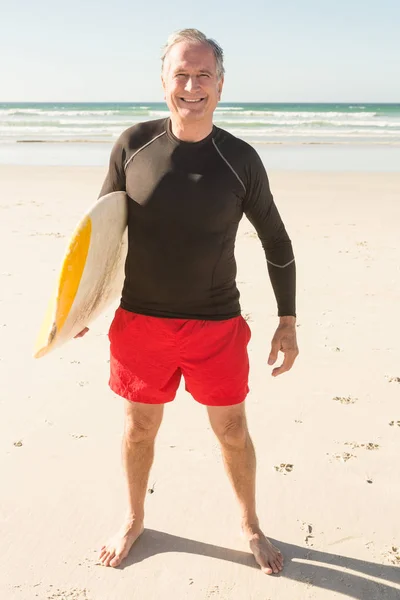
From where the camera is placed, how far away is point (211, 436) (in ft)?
11.4

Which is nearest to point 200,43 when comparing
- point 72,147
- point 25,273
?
point 25,273

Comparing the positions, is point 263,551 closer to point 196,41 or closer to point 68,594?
point 68,594

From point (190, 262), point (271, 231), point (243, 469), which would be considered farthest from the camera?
point (243, 469)

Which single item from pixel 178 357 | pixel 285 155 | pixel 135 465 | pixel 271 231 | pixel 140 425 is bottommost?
pixel 285 155

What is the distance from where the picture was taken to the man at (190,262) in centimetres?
230

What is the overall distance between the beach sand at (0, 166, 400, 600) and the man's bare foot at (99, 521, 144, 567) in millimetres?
36

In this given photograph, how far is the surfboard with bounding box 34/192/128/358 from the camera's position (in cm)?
238

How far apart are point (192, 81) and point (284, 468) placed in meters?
1.89

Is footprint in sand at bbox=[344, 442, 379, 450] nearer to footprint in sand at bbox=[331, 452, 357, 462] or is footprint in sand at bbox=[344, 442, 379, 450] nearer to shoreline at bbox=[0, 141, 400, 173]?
footprint in sand at bbox=[331, 452, 357, 462]

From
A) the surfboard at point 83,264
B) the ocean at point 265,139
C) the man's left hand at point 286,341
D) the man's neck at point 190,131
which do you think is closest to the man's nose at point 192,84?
the man's neck at point 190,131

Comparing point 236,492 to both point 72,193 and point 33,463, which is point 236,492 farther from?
point 72,193

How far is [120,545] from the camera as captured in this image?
Answer: 104 inches

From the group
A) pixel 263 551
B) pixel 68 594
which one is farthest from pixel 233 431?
pixel 68 594

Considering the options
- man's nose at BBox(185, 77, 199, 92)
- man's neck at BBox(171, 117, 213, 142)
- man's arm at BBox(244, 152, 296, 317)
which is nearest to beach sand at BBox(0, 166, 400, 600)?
man's arm at BBox(244, 152, 296, 317)
